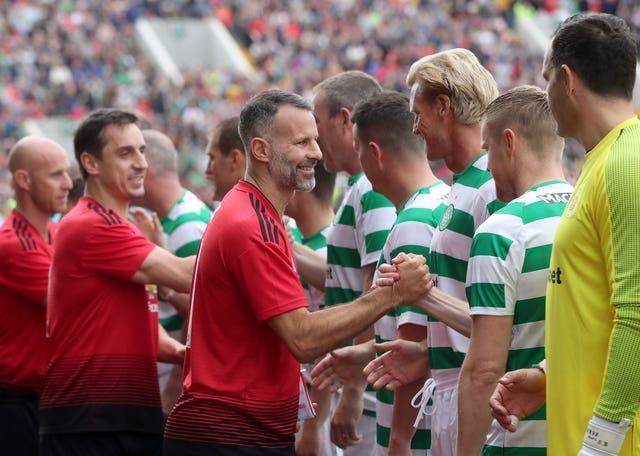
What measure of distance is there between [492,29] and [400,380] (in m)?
32.9

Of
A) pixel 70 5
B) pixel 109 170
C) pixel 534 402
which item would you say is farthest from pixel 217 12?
pixel 534 402

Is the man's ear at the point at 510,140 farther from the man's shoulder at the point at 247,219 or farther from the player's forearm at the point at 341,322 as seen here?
the man's shoulder at the point at 247,219

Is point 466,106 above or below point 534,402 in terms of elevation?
above

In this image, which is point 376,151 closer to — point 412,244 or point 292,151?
point 412,244

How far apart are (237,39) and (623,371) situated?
3754cm

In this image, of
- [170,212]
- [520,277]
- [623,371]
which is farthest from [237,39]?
[623,371]

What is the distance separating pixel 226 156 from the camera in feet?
21.7

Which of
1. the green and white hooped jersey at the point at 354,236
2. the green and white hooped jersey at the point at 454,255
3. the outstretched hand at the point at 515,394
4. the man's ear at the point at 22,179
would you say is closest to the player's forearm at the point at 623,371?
the outstretched hand at the point at 515,394

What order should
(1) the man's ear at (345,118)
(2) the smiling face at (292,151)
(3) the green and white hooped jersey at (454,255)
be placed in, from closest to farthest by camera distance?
(2) the smiling face at (292,151) → (3) the green and white hooped jersey at (454,255) → (1) the man's ear at (345,118)

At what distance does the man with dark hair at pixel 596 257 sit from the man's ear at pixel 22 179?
170 inches

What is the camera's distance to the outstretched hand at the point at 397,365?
448 centimetres

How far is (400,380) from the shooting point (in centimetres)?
455

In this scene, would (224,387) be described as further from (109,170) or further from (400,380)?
(109,170)

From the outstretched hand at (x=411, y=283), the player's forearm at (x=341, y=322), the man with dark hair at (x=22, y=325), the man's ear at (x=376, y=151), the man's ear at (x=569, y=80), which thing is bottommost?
the man with dark hair at (x=22, y=325)
